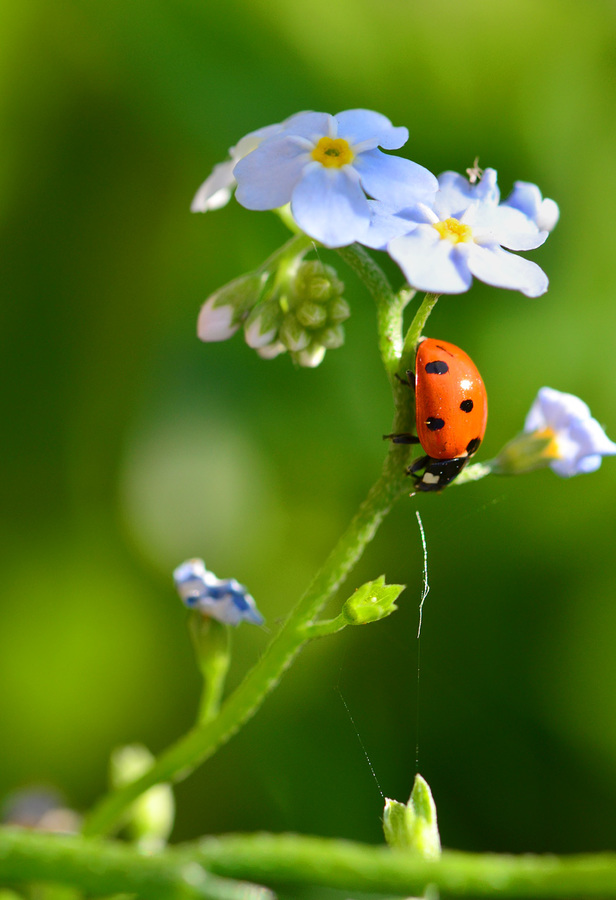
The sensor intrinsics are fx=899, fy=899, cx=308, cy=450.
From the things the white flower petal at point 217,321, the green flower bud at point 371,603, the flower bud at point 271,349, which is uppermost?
the white flower petal at point 217,321

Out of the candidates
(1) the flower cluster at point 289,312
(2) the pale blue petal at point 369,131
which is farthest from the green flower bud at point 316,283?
(2) the pale blue petal at point 369,131


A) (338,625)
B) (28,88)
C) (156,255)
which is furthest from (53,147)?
(338,625)

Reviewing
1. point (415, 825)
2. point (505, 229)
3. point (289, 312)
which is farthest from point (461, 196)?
point (415, 825)

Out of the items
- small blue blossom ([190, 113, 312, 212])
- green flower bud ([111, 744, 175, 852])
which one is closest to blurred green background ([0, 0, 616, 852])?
green flower bud ([111, 744, 175, 852])

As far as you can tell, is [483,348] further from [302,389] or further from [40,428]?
[40,428]

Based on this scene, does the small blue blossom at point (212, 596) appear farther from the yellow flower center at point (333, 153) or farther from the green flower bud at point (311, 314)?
the yellow flower center at point (333, 153)

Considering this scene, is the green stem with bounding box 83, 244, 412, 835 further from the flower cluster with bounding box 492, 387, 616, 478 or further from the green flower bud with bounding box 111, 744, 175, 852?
the green flower bud with bounding box 111, 744, 175, 852

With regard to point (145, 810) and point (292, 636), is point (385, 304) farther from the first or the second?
point (145, 810)
